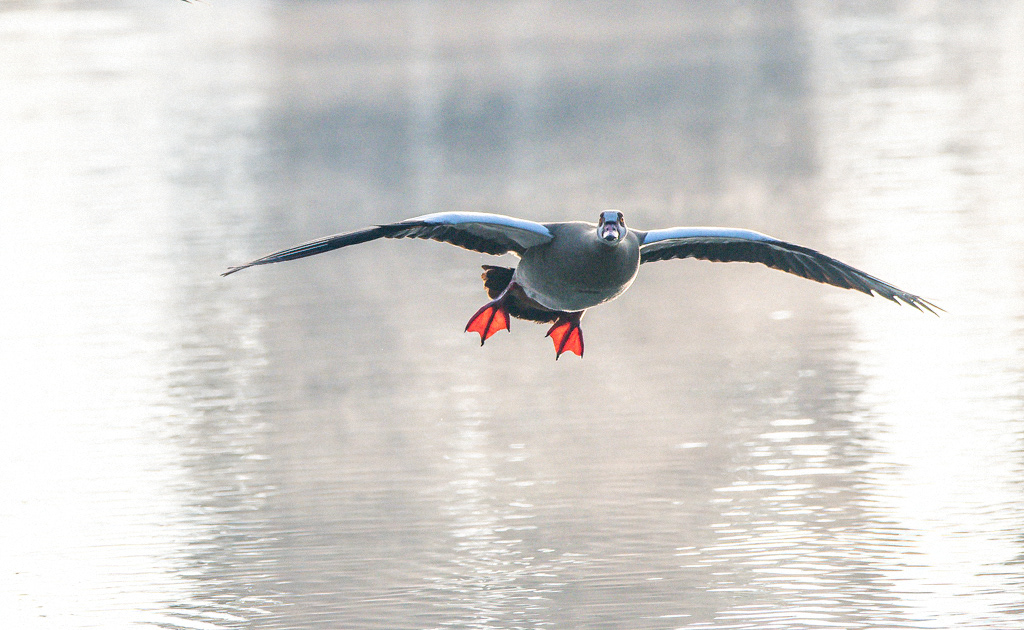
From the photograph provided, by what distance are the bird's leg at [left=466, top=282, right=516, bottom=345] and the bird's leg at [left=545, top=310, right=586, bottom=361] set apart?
83cm

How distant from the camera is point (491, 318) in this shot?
40.7 feet

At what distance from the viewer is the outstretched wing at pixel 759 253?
38.2ft

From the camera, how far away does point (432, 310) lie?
21594 millimetres

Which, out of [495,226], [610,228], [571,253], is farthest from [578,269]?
[495,226]

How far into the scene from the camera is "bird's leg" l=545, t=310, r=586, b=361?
13.4 m

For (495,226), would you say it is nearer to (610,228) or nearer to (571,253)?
(571,253)

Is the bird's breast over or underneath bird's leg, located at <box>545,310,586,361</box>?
Answer: over

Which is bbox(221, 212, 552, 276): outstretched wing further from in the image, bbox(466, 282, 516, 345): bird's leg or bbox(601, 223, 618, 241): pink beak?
bbox(601, 223, 618, 241): pink beak

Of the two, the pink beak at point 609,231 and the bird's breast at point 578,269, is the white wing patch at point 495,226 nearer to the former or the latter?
the bird's breast at point 578,269

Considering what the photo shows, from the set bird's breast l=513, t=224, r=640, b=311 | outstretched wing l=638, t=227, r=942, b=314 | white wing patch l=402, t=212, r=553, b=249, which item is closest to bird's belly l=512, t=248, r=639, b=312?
bird's breast l=513, t=224, r=640, b=311

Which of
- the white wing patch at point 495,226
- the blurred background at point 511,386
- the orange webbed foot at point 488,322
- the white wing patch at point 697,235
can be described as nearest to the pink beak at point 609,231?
the white wing patch at point 495,226

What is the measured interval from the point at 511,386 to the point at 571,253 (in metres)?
6.80

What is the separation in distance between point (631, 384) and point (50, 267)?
12226mm

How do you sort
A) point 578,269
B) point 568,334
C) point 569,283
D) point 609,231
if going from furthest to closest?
point 568,334, point 569,283, point 578,269, point 609,231
